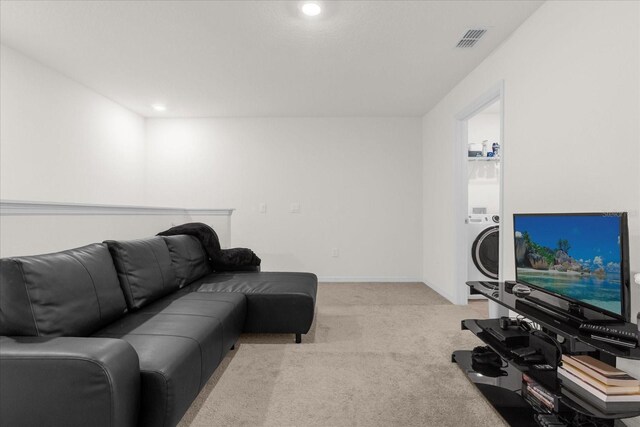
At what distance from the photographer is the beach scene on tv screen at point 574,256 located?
147cm

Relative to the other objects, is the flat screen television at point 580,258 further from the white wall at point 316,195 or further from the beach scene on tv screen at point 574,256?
the white wall at point 316,195

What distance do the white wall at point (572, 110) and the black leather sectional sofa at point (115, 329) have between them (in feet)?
6.11

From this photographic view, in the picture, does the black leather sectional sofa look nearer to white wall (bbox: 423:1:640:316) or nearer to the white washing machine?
white wall (bbox: 423:1:640:316)

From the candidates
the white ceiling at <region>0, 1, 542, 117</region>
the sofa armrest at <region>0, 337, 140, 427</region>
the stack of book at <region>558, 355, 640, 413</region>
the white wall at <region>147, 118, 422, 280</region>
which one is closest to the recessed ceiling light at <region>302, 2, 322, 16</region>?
the white ceiling at <region>0, 1, 542, 117</region>

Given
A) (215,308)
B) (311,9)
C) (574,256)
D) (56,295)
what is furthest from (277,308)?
(311,9)

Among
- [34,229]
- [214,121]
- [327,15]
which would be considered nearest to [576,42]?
[327,15]

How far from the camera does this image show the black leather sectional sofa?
44.6 inches

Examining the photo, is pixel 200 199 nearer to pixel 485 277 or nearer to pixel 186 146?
pixel 186 146

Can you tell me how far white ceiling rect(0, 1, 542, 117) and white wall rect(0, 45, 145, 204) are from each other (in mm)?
190

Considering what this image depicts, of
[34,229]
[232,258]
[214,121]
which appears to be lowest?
[232,258]

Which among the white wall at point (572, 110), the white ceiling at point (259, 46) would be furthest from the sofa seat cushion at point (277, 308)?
the white ceiling at point (259, 46)

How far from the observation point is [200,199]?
5.18 metres

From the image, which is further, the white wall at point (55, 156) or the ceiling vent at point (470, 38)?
the ceiling vent at point (470, 38)

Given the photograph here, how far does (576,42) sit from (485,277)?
2.57 meters
